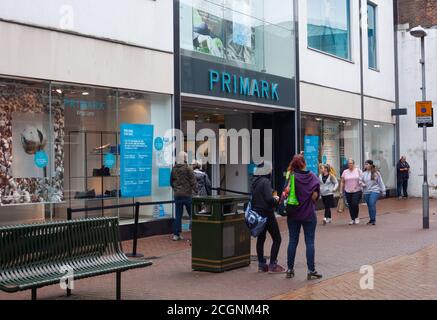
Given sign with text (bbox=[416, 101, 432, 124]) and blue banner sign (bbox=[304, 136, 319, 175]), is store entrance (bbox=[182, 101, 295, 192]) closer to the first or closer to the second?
blue banner sign (bbox=[304, 136, 319, 175])

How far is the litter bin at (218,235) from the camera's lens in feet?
28.7

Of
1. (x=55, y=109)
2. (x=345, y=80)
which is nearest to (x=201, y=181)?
(x=55, y=109)

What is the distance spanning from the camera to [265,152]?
1880 cm

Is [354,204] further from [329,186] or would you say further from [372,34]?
[372,34]

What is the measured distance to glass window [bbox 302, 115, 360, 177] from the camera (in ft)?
62.5

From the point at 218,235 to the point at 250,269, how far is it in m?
0.87

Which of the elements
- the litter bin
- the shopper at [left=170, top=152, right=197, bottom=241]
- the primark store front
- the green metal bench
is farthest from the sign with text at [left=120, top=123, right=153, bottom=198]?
the green metal bench

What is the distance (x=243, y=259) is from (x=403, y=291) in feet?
8.69

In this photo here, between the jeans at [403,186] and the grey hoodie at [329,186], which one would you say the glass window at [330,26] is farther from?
the jeans at [403,186]

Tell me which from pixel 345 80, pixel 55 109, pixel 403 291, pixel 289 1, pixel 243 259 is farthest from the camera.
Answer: pixel 345 80

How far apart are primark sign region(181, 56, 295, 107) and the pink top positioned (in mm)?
3215

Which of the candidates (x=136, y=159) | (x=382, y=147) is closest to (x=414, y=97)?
(x=382, y=147)

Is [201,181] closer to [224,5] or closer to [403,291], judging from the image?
[224,5]

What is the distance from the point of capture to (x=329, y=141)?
804 inches
